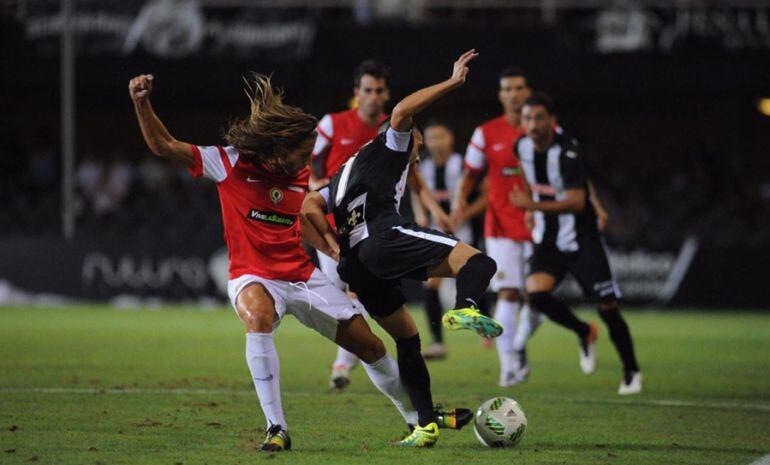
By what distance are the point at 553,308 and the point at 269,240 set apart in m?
4.12

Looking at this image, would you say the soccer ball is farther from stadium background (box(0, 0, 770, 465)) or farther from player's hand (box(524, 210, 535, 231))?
stadium background (box(0, 0, 770, 465))

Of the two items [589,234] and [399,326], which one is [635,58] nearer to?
[589,234]

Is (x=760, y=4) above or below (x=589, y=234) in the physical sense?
above

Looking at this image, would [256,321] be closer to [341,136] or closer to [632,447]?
[632,447]

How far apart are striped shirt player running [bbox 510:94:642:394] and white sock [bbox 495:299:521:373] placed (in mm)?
404

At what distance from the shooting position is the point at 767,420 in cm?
899

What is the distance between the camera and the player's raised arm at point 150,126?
23.1 ft

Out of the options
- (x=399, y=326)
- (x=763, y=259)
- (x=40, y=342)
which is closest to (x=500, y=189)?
(x=399, y=326)

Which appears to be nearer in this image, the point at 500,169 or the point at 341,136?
the point at 341,136

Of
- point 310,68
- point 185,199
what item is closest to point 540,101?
point 310,68

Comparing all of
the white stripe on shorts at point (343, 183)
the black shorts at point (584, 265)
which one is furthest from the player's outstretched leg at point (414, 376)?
the black shorts at point (584, 265)

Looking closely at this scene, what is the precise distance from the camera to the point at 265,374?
23.6ft

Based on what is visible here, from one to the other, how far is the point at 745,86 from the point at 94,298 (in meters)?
12.3

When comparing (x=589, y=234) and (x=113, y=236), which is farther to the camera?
(x=113, y=236)
